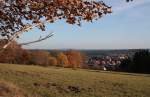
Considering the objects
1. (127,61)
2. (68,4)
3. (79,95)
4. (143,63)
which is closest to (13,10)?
(68,4)

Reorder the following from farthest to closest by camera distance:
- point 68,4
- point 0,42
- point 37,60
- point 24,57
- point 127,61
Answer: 1. point 37,60
2. point 24,57
3. point 127,61
4. point 0,42
5. point 68,4

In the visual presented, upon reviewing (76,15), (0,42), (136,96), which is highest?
(76,15)

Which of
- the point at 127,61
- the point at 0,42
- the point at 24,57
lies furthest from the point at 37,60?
the point at 0,42

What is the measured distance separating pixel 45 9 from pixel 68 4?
0.60m

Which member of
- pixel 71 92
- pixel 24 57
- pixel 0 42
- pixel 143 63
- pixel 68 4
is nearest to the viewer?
pixel 68 4

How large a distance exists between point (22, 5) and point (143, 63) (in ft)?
272

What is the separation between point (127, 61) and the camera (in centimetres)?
9856

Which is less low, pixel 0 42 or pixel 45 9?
pixel 45 9

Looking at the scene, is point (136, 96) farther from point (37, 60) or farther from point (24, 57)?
point (37, 60)

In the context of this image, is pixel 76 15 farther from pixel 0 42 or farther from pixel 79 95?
pixel 79 95

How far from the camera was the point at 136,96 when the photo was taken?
2784cm

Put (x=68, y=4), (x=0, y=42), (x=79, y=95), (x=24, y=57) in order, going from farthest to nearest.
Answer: (x=24, y=57) < (x=79, y=95) < (x=0, y=42) < (x=68, y=4)

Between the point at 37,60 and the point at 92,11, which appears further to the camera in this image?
the point at 37,60

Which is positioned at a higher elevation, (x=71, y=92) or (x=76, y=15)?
(x=76, y=15)
